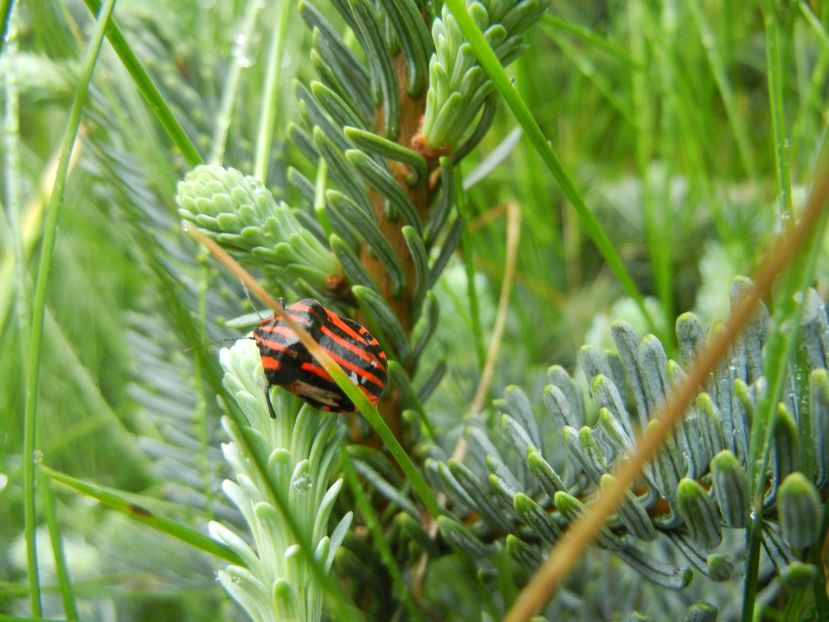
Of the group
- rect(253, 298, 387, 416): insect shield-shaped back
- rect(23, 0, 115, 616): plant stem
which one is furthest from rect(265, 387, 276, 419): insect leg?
rect(23, 0, 115, 616): plant stem

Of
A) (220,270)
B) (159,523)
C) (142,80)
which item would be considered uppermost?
(142,80)

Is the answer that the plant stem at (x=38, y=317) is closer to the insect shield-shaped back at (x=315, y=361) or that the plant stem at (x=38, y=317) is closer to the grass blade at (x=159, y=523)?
the grass blade at (x=159, y=523)

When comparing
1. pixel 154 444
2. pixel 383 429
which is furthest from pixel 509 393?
pixel 154 444

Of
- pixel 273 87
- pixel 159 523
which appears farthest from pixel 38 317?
pixel 273 87

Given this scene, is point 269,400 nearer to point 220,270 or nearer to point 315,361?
point 315,361

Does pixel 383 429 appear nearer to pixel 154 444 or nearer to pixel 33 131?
pixel 154 444

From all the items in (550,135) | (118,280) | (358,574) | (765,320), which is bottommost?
(358,574)

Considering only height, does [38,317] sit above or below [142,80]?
below
